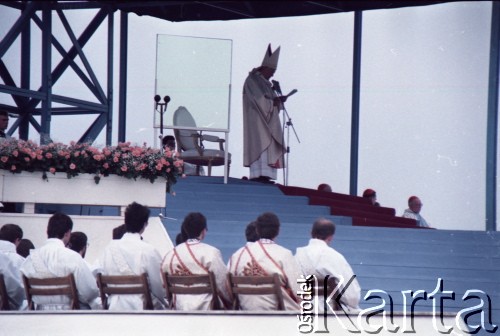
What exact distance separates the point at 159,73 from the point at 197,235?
278 inches

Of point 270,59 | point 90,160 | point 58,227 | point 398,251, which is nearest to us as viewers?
point 58,227

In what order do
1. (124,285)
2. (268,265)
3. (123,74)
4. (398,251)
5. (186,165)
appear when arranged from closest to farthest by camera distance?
(268,265), (124,285), (398,251), (186,165), (123,74)

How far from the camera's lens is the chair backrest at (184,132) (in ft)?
44.8

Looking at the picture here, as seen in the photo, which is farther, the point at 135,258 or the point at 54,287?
the point at 135,258

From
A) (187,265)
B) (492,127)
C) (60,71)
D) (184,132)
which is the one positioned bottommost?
(187,265)

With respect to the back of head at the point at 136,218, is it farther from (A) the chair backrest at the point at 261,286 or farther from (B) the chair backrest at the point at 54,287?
(A) the chair backrest at the point at 261,286

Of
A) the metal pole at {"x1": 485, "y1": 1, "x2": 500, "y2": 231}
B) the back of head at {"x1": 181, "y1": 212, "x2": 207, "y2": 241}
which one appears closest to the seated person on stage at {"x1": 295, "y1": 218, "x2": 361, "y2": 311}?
the back of head at {"x1": 181, "y1": 212, "x2": 207, "y2": 241}

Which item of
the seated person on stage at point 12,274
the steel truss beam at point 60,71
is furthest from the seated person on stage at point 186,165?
the seated person on stage at point 12,274

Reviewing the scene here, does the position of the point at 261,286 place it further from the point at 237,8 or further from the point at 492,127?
the point at 237,8

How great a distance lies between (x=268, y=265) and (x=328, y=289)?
425 mm

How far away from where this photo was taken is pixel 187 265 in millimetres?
7133

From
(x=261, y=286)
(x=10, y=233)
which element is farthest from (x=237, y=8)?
(x=261, y=286)

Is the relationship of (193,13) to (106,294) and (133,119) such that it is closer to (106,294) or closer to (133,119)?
(133,119)

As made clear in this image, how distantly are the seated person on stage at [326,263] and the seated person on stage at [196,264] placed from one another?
56 centimetres
